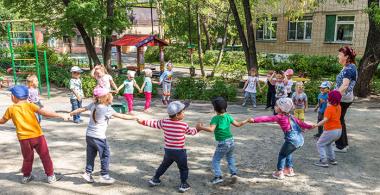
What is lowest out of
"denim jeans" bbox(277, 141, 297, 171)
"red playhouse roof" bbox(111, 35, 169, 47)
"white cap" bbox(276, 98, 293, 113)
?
"denim jeans" bbox(277, 141, 297, 171)

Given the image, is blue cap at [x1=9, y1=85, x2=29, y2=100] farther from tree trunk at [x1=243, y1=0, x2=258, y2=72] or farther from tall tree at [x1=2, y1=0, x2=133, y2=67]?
tree trunk at [x1=243, y1=0, x2=258, y2=72]

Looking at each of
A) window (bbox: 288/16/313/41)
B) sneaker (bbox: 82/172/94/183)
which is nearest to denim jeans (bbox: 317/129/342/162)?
sneaker (bbox: 82/172/94/183)

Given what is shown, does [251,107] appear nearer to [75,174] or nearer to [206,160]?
[206,160]

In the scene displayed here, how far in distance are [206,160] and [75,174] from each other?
239cm

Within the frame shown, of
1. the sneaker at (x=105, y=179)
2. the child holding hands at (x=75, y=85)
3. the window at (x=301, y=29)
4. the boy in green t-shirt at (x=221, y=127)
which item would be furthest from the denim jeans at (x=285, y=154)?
→ the window at (x=301, y=29)

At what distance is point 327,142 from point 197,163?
2369mm

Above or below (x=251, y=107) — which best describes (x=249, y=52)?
above

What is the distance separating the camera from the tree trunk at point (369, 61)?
13105 mm

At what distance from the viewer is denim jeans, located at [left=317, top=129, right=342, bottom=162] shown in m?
6.33

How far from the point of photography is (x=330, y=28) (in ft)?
82.0

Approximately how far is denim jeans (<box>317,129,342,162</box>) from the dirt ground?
0.25 m

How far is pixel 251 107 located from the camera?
1217cm

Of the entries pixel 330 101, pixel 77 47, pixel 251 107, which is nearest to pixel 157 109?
pixel 251 107

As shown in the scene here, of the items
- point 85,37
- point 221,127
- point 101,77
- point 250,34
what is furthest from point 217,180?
point 85,37
